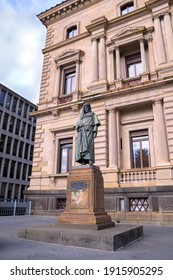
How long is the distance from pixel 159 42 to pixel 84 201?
11.8 meters

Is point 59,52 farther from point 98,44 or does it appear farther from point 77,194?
point 77,194

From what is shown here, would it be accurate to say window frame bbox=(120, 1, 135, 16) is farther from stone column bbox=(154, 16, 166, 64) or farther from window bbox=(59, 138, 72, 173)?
window bbox=(59, 138, 72, 173)

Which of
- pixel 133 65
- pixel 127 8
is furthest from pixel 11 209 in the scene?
pixel 127 8

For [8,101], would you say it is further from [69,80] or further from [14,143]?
[69,80]

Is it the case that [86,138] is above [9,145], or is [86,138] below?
below

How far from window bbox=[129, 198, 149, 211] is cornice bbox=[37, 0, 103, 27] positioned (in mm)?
16691

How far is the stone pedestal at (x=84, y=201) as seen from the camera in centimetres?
596

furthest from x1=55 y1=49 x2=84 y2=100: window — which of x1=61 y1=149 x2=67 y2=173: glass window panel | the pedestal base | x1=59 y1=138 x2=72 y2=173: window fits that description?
the pedestal base

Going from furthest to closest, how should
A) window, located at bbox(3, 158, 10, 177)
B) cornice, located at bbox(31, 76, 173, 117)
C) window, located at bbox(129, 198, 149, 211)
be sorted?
window, located at bbox(3, 158, 10, 177) → cornice, located at bbox(31, 76, 173, 117) → window, located at bbox(129, 198, 149, 211)

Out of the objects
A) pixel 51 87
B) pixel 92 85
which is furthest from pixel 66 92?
pixel 92 85

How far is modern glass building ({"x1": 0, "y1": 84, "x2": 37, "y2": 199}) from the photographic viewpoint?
3984cm

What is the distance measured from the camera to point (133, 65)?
15.4m

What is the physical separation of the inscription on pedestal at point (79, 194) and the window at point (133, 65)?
10.9 metres

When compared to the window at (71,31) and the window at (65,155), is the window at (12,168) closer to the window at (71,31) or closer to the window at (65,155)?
the window at (65,155)
